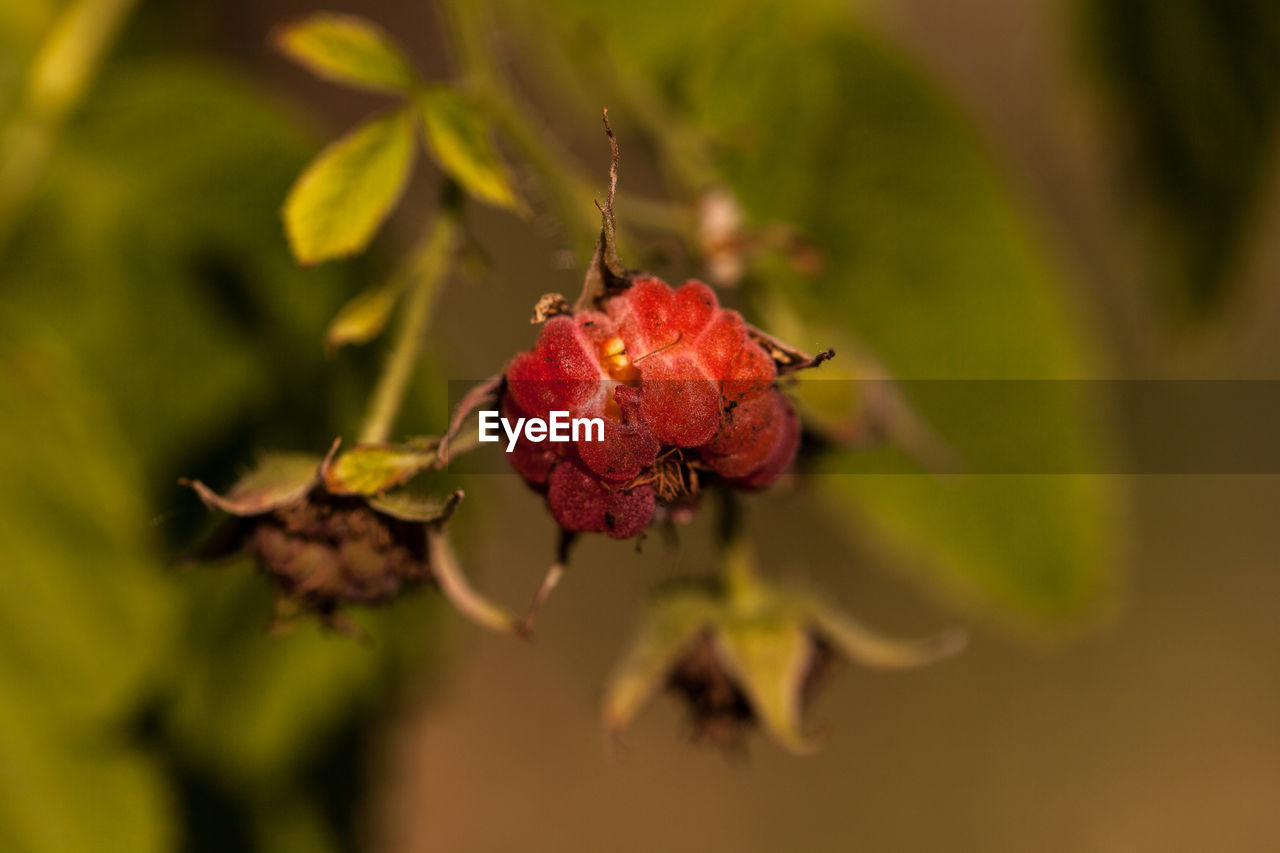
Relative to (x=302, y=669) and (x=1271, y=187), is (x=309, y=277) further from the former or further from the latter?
(x=1271, y=187)

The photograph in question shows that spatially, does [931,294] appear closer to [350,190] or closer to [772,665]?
[772,665]

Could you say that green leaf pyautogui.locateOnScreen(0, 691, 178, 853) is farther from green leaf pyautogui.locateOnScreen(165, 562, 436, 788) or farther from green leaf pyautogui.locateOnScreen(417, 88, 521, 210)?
green leaf pyautogui.locateOnScreen(417, 88, 521, 210)

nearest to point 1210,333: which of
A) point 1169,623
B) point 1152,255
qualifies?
point 1152,255

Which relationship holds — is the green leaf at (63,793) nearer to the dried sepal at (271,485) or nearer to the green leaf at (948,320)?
the dried sepal at (271,485)

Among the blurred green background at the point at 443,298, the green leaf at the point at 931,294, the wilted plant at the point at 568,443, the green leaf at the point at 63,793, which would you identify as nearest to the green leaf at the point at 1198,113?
the blurred green background at the point at 443,298

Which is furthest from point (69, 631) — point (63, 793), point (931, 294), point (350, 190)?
point (931, 294)

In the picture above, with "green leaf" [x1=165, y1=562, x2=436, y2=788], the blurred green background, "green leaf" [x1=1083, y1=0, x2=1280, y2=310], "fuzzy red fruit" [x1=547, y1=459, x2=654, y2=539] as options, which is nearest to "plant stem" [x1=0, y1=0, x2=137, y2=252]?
the blurred green background
